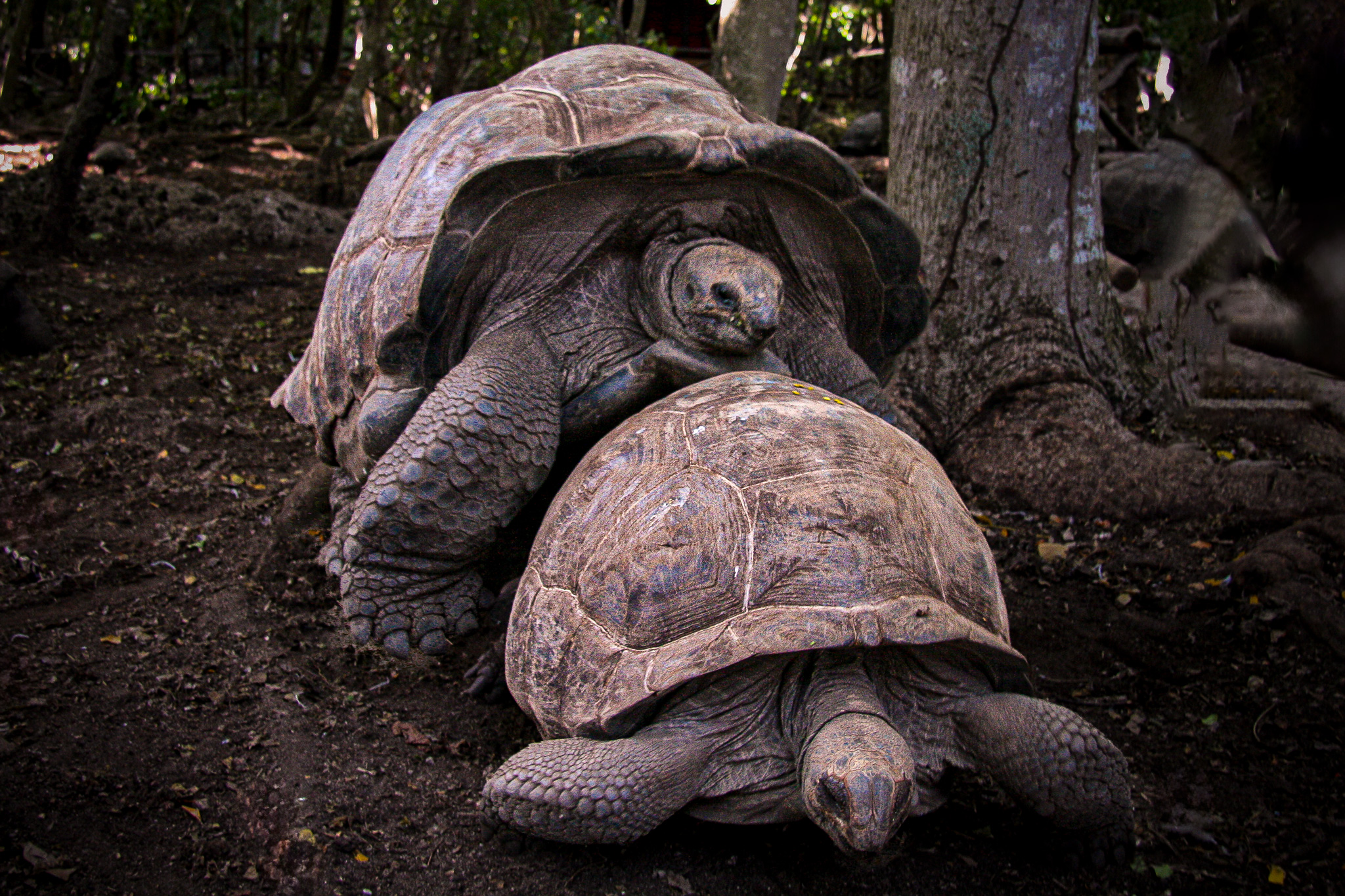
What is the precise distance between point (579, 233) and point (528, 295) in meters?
0.24

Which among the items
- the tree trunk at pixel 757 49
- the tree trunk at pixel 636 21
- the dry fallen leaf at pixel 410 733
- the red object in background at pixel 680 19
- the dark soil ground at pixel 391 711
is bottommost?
the dry fallen leaf at pixel 410 733

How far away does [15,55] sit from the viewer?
1021cm

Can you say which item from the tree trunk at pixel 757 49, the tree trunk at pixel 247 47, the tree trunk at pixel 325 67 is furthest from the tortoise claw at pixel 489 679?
the tree trunk at pixel 247 47

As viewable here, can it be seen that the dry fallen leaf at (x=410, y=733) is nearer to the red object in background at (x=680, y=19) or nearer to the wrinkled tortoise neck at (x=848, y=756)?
the wrinkled tortoise neck at (x=848, y=756)

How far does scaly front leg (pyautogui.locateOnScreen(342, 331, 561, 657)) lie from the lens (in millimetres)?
2484

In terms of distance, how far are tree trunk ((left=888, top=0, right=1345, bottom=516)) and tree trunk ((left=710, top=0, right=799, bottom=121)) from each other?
1.78 m

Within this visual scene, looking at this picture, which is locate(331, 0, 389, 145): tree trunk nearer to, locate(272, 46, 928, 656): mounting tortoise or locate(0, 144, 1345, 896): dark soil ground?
locate(0, 144, 1345, 896): dark soil ground

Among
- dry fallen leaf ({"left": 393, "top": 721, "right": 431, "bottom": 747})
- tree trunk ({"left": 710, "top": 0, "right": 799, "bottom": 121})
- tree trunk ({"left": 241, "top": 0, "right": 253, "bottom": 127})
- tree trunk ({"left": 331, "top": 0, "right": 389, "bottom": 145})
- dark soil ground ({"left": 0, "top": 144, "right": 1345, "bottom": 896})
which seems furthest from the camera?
tree trunk ({"left": 241, "top": 0, "right": 253, "bottom": 127})

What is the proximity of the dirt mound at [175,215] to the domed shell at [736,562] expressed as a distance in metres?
6.59

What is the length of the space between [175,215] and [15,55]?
461 centimetres

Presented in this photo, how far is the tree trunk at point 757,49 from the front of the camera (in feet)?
19.0

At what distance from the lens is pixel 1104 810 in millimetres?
1889

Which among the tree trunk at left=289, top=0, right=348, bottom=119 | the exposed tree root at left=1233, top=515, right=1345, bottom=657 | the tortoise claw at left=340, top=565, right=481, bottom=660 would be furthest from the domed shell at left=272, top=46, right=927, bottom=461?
the tree trunk at left=289, top=0, right=348, bottom=119

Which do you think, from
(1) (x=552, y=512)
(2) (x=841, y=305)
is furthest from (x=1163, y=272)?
(2) (x=841, y=305)
